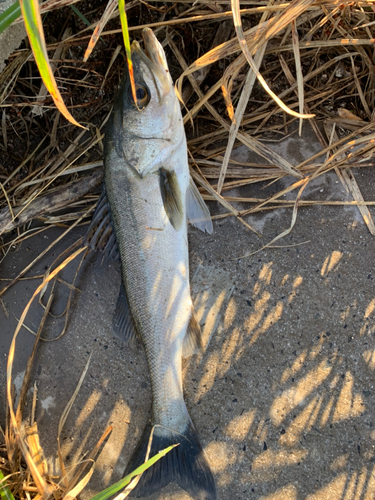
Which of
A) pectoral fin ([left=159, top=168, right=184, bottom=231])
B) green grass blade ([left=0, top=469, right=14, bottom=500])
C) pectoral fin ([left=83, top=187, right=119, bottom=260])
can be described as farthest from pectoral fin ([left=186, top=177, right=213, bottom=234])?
green grass blade ([left=0, top=469, right=14, bottom=500])

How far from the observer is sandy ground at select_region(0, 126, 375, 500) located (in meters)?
2.19

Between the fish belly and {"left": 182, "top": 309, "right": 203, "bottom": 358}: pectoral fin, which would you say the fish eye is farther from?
{"left": 182, "top": 309, "right": 203, "bottom": 358}: pectoral fin

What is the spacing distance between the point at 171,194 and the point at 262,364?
1.24 metres

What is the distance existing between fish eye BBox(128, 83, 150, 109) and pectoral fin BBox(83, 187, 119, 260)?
575mm

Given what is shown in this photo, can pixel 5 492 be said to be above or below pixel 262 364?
above

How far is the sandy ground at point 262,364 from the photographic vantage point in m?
2.19

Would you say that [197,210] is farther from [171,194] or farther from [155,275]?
[155,275]

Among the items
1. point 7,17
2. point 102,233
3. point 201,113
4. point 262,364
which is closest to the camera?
point 7,17

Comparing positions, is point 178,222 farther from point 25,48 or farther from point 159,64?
point 25,48

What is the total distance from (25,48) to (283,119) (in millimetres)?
1789

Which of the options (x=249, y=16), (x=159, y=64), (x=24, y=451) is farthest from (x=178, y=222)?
(x=24, y=451)

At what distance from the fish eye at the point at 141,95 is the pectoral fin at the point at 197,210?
52cm

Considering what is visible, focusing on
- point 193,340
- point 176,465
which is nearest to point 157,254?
point 193,340

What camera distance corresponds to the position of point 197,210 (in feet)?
7.34
